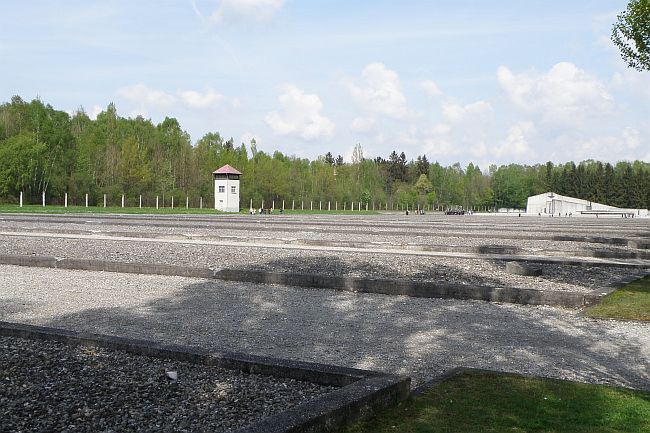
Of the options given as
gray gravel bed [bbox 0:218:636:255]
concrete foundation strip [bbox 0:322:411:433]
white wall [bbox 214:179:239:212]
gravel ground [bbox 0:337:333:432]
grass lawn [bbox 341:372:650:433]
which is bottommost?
gray gravel bed [bbox 0:218:636:255]

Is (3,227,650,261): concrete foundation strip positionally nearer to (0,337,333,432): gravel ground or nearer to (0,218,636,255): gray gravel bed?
(0,218,636,255): gray gravel bed

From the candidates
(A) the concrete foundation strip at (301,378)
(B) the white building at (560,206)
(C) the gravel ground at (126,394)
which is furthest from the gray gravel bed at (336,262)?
(B) the white building at (560,206)

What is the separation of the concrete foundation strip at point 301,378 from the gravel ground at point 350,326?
88cm

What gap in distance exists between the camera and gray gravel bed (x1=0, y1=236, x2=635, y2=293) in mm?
12625

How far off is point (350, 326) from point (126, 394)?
3897 millimetres

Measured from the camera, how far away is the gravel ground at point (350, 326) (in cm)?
647

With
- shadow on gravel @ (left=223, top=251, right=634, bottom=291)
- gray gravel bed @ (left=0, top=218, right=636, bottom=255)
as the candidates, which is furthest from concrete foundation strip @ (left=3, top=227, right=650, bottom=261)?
shadow on gravel @ (left=223, top=251, right=634, bottom=291)

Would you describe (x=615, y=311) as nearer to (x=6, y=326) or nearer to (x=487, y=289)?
(x=487, y=289)

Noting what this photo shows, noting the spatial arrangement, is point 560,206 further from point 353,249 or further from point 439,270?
point 439,270

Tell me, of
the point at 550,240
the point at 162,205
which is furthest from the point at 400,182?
the point at 550,240

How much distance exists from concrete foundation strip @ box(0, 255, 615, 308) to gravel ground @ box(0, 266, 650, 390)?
333mm

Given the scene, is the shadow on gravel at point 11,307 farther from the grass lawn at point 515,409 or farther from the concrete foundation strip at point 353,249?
the concrete foundation strip at point 353,249

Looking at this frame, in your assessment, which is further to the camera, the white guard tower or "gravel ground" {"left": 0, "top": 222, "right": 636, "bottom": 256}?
the white guard tower

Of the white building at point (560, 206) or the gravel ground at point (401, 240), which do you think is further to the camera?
the white building at point (560, 206)
